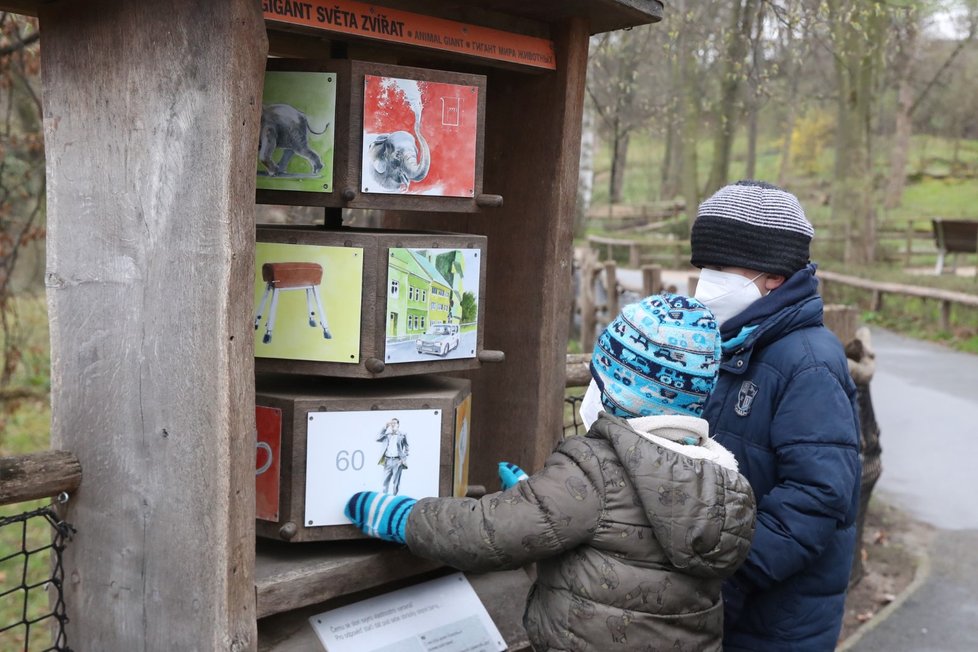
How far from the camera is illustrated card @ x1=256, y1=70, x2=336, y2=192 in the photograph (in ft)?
8.00

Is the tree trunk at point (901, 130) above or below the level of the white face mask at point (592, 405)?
above

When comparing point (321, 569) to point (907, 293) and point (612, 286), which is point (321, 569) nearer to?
point (612, 286)

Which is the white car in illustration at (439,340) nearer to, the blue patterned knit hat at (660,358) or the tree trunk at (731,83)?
the blue patterned knit hat at (660,358)

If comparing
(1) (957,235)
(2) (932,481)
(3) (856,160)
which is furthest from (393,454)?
(3) (856,160)

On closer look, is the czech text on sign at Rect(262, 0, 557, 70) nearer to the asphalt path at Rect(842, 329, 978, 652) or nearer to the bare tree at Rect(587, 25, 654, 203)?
the asphalt path at Rect(842, 329, 978, 652)

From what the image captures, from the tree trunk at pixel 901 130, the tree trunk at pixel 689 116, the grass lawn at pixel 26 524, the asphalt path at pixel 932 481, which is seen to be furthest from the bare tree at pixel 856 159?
the grass lawn at pixel 26 524

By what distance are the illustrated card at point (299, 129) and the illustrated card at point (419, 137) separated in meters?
0.09

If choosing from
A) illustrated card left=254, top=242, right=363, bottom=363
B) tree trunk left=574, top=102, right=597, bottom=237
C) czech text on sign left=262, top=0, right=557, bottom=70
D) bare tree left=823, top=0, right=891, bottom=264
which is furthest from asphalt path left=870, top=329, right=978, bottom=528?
tree trunk left=574, top=102, right=597, bottom=237

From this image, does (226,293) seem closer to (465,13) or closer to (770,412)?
(465,13)

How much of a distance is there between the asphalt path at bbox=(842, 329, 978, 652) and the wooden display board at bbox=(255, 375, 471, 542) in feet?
9.70

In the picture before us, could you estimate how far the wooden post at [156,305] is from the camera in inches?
83.4

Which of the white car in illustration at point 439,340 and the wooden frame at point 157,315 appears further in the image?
the white car in illustration at point 439,340

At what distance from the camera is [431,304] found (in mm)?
2592

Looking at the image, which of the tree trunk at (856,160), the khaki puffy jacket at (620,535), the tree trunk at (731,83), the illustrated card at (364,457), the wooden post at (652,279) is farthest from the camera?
the tree trunk at (856,160)
